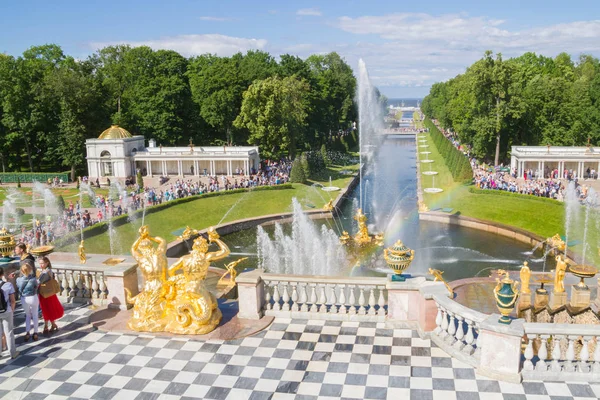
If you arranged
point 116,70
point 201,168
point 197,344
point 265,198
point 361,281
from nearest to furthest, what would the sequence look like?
1. point 197,344
2. point 361,281
3. point 265,198
4. point 201,168
5. point 116,70

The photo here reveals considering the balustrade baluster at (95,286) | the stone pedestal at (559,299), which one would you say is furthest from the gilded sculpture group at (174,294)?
the stone pedestal at (559,299)

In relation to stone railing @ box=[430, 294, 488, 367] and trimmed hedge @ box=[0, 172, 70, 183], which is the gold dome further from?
stone railing @ box=[430, 294, 488, 367]

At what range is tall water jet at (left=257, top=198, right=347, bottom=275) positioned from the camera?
1161 inches

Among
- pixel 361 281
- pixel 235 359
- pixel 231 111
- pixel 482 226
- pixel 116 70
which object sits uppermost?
pixel 116 70

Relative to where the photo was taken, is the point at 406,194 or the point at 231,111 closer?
the point at 406,194

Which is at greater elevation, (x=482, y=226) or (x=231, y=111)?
(x=231, y=111)

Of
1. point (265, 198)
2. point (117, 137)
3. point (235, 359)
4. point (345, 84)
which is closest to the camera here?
point (235, 359)

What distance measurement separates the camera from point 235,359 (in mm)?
11852

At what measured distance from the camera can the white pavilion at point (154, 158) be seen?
204 ft

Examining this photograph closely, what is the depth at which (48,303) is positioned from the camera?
1304 cm

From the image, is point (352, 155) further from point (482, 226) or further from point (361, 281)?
point (361, 281)

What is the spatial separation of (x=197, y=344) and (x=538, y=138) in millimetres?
64609

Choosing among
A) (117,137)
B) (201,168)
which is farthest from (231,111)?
(117,137)

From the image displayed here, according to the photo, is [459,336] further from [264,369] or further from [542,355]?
[264,369]
